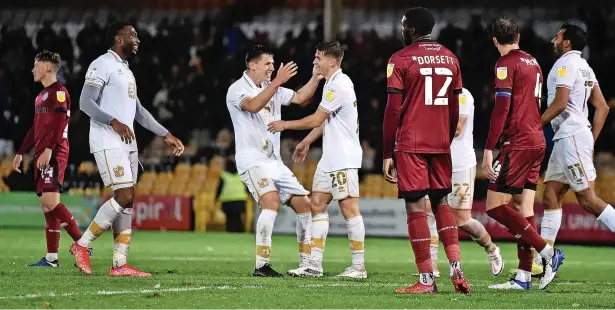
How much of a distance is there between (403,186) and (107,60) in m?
3.30

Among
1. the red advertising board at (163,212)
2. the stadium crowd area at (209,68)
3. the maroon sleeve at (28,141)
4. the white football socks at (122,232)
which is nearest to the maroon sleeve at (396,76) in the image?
the white football socks at (122,232)

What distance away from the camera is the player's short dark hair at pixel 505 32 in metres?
9.02

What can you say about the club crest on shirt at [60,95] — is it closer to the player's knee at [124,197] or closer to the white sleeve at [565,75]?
the player's knee at [124,197]

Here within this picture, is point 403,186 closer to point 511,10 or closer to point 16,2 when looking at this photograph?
point 511,10

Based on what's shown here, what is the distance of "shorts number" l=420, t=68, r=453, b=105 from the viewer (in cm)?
824

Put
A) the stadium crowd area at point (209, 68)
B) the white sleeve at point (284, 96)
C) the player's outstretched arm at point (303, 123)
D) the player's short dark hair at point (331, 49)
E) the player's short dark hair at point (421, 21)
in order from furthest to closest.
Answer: the stadium crowd area at point (209, 68) → the white sleeve at point (284, 96) → the player's short dark hair at point (331, 49) → the player's outstretched arm at point (303, 123) → the player's short dark hair at point (421, 21)

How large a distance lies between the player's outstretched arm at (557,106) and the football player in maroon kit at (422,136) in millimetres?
1645

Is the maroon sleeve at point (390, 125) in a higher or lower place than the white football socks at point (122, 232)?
higher

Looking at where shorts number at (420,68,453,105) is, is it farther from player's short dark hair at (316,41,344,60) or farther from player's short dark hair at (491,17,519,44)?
player's short dark hair at (316,41,344,60)

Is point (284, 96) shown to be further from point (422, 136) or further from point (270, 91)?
point (422, 136)

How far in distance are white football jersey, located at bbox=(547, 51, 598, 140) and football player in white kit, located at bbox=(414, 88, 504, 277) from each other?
0.94m

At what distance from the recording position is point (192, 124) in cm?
2211

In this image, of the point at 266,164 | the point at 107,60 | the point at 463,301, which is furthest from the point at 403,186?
the point at 107,60

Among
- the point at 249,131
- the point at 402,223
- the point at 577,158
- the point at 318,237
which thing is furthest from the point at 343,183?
the point at 402,223
